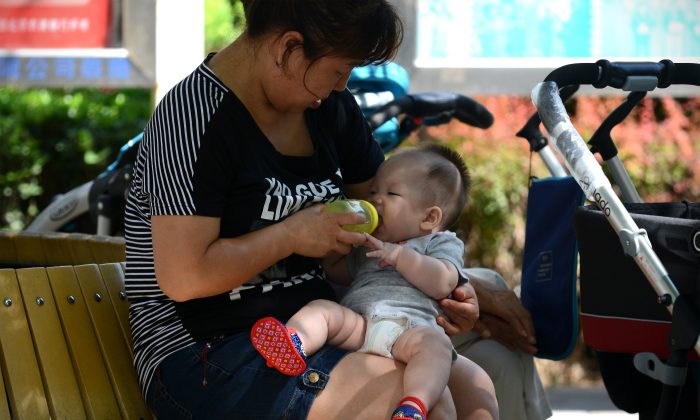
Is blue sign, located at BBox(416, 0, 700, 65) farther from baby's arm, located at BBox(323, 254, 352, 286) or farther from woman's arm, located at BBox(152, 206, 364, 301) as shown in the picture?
woman's arm, located at BBox(152, 206, 364, 301)

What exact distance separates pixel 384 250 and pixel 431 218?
10.4 inches

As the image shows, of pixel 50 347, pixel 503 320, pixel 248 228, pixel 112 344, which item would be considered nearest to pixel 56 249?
pixel 112 344

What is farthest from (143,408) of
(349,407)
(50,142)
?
(50,142)

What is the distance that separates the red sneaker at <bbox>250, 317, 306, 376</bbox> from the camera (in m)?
2.32

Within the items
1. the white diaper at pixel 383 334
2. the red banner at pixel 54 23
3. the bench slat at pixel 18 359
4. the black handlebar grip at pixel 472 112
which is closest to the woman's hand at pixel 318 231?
the white diaper at pixel 383 334

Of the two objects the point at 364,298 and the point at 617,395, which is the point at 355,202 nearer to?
the point at 364,298

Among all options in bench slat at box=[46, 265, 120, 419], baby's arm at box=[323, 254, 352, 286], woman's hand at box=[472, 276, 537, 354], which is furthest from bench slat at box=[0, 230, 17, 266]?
woman's hand at box=[472, 276, 537, 354]

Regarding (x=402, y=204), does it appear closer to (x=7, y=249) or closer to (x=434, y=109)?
(x=434, y=109)

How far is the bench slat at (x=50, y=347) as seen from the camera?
2.46 m

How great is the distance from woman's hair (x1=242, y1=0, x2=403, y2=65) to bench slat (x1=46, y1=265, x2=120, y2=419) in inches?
30.8

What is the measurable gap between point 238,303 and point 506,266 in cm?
431

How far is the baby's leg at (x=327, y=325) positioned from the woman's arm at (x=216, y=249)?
0.13m

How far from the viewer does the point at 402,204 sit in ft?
9.23

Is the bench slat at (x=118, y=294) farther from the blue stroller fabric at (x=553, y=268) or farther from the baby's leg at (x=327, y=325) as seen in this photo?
the blue stroller fabric at (x=553, y=268)
